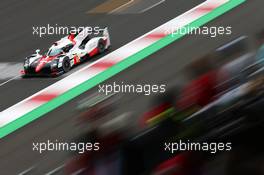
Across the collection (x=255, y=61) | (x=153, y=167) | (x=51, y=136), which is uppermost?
(x=255, y=61)

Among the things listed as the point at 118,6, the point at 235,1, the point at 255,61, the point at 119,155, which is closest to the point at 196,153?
the point at 119,155

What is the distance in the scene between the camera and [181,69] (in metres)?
10.5

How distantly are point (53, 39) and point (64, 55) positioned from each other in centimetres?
109

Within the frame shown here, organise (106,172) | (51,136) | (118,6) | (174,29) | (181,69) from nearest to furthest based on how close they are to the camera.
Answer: (106,172) < (51,136) < (181,69) < (174,29) < (118,6)

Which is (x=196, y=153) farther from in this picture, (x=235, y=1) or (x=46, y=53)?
(x=235, y=1)

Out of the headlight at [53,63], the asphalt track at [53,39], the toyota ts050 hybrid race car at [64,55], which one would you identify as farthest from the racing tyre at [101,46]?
the headlight at [53,63]

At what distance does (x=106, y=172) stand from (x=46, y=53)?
554 cm

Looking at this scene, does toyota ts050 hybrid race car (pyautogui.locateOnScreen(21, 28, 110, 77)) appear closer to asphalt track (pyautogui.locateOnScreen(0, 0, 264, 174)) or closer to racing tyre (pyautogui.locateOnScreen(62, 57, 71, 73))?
racing tyre (pyautogui.locateOnScreen(62, 57, 71, 73))
